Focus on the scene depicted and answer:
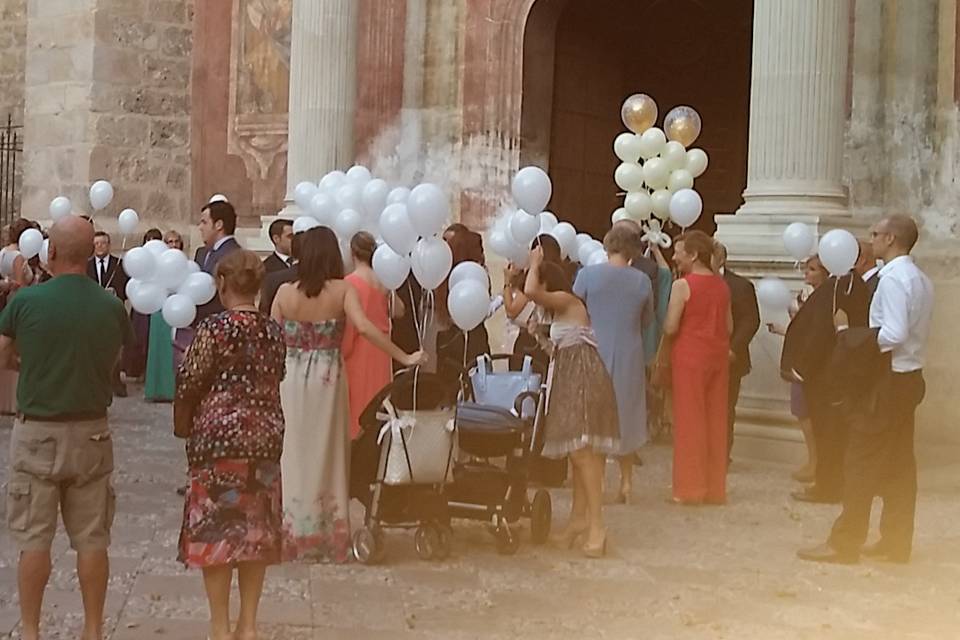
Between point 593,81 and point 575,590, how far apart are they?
10.1m

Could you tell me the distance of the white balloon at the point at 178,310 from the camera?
9.54m

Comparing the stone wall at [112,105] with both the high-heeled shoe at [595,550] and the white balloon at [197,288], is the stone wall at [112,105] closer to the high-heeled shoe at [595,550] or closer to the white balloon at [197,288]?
the white balloon at [197,288]

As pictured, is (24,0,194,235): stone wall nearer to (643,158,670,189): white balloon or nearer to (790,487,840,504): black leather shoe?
(643,158,670,189): white balloon

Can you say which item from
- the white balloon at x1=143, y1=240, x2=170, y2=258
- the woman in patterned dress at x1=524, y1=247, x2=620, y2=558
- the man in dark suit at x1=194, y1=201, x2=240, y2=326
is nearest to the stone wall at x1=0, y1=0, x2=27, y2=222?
the man in dark suit at x1=194, y1=201, x2=240, y2=326

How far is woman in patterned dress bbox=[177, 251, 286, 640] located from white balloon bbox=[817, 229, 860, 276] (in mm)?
4536

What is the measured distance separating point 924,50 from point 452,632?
8.64m

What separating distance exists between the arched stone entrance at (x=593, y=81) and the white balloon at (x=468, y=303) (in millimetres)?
7911

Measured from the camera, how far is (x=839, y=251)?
9289 mm

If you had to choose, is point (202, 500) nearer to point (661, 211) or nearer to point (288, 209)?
point (661, 211)

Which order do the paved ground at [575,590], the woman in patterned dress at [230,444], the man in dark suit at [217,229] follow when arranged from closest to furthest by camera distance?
the woman in patterned dress at [230,444], the paved ground at [575,590], the man in dark suit at [217,229]

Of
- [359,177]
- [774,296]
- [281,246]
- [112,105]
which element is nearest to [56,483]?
[359,177]

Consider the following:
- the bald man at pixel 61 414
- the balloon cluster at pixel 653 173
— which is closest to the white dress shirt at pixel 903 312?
the balloon cluster at pixel 653 173

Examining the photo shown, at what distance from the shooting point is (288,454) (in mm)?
7527

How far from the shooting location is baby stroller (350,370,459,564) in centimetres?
754
